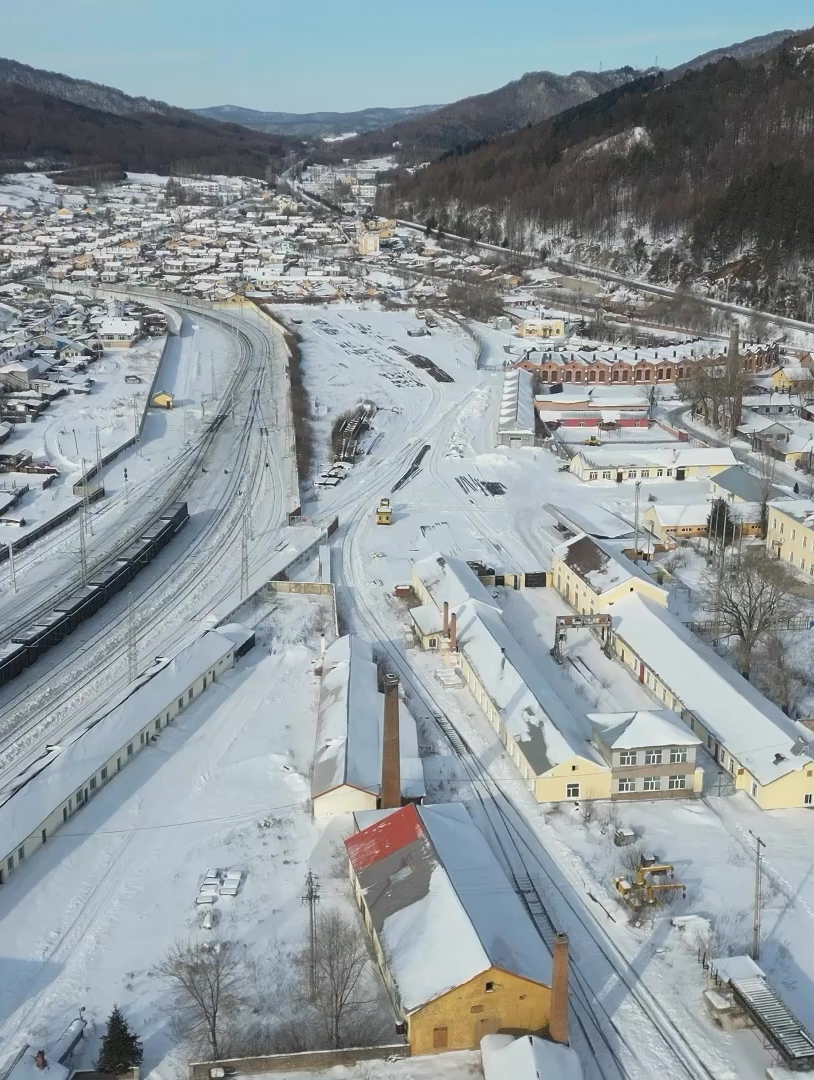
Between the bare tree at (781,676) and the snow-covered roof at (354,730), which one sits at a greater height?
the snow-covered roof at (354,730)

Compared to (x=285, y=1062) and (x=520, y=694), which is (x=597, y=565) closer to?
(x=520, y=694)

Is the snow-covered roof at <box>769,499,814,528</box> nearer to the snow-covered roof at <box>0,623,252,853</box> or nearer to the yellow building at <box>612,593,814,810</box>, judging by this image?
the yellow building at <box>612,593,814,810</box>

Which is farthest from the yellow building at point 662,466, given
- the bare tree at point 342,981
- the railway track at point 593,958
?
the bare tree at point 342,981

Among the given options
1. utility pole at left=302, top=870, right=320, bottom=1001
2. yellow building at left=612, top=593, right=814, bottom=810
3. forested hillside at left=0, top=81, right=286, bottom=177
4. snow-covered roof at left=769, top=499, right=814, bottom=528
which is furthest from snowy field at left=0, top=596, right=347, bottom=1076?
forested hillside at left=0, top=81, right=286, bottom=177

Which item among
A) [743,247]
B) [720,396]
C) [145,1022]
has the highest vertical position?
Result: [743,247]

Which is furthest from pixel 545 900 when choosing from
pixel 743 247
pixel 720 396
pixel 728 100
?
pixel 728 100

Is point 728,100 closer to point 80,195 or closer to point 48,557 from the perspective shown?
point 80,195

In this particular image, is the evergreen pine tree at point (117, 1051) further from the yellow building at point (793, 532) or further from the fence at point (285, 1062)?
the yellow building at point (793, 532)
